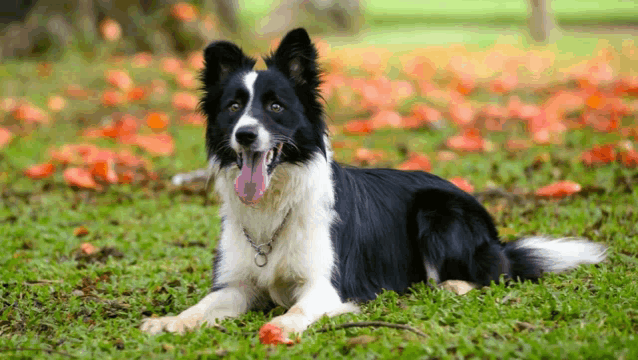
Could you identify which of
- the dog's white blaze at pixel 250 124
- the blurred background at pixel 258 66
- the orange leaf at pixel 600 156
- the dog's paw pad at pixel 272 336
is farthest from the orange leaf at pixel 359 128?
the dog's paw pad at pixel 272 336

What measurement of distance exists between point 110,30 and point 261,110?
10931 millimetres

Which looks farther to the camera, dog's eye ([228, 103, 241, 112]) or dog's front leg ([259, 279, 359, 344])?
dog's eye ([228, 103, 241, 112])

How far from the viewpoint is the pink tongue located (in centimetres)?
423

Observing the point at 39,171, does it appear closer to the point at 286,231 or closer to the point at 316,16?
the point at 286,231

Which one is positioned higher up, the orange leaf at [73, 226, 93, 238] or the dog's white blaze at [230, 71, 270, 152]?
the dog's white blaze at [230, 71, 270, 152]

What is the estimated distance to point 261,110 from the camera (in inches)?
168

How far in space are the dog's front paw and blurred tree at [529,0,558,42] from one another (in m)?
17.1

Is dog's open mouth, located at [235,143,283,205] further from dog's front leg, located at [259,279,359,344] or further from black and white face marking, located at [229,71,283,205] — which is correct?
dog's front leg, located at [259,279,359,344]

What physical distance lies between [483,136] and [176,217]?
504 cm

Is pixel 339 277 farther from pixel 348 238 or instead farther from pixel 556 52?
pixel 556 52

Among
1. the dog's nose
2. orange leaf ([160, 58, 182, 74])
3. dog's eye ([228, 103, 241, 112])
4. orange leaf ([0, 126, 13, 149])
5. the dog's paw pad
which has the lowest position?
the dog's paw pad

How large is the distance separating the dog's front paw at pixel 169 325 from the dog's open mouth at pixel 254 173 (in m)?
0.77

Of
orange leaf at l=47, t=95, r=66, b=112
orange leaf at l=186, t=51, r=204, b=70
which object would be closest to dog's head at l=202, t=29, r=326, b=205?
orange leaf at l=47, t=95, r=66, b=112

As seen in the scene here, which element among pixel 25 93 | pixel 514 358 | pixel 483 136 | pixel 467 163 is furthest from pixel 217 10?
pixel 514 358
